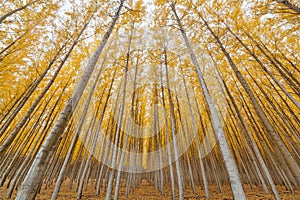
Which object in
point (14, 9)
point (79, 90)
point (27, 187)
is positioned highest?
point (14, 9)

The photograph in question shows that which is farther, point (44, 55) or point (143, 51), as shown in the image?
point (143, 51)

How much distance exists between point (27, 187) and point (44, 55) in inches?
208

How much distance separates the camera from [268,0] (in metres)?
3.96

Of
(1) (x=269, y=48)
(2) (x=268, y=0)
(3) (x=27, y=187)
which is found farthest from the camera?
(1) (x=269, y=48)

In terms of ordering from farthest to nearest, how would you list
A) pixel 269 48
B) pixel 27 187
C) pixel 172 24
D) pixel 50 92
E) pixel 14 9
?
pixel 50 92 < pixel 269 48 < pixel 172 24 < pixel 14 9 < pixel 27 187

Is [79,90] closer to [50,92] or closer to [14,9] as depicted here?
[14,9]

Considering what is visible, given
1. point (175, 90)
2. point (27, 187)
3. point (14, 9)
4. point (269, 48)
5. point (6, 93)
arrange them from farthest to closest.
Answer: point (175, 90) → point (6, 93) → point (269, 48) → point (14, 9) → point (27, 187)

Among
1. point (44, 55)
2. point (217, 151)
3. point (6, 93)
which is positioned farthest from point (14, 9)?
point (217, 151)

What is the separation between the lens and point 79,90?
8.81 ft

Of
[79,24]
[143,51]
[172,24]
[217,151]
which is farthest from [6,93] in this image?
[217,151]

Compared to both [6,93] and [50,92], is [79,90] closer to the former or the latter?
[50,92]

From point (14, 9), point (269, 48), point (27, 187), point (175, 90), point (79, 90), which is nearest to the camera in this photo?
point (27, 187)

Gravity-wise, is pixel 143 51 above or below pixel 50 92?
above

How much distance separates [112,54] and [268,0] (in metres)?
5.53
